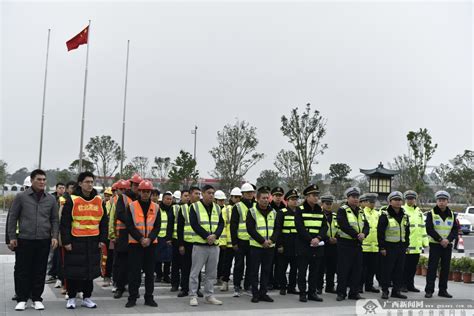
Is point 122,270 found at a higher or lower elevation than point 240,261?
lower

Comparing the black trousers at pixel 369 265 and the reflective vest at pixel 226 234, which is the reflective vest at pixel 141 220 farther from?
the black trousers at pixel 369 265

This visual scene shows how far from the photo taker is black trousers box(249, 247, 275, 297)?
8.16 metres

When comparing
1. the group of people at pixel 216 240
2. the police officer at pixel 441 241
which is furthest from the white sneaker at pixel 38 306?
the police officer at pixel 441 241

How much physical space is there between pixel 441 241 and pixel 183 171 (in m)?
25.7

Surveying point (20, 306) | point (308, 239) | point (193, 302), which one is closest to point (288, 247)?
point (308, 239)

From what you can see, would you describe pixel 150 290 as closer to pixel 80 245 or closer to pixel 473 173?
pixel 80 245

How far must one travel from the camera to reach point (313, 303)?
8.14 m

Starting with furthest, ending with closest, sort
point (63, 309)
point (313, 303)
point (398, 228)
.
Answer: point (398, 228) → point (313, 303) → point (63, 309)

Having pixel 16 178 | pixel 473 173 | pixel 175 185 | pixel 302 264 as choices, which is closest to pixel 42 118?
pixel 175 185

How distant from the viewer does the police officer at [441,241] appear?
8.91 metres

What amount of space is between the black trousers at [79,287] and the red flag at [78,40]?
54.6 ft

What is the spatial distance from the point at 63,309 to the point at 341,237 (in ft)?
14.9

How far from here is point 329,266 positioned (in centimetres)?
959

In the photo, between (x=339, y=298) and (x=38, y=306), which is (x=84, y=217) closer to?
(x=38, y=306)
